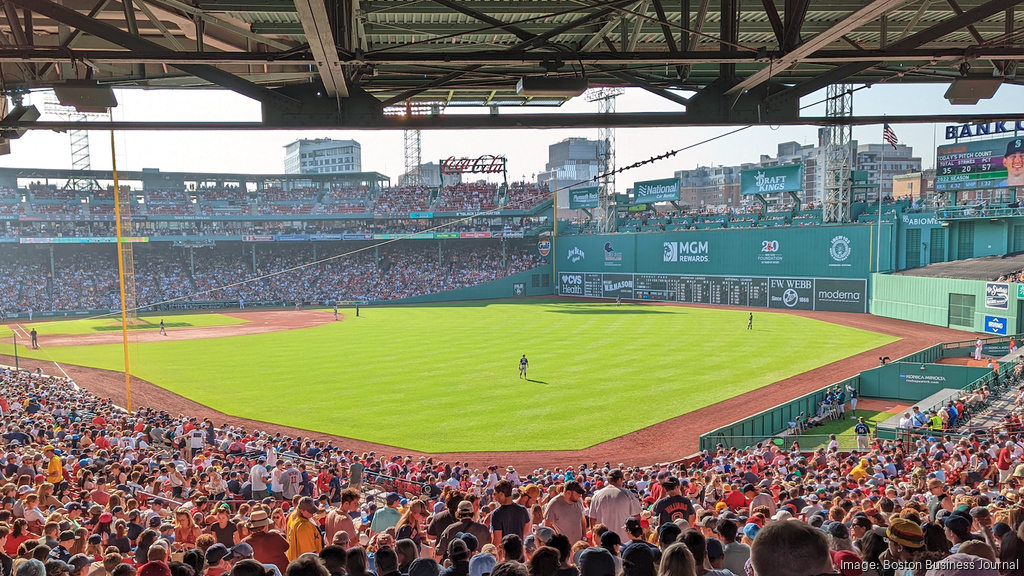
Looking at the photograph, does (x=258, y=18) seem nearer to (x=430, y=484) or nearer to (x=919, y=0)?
(x=919, y=0)

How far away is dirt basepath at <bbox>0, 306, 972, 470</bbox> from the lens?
18422 mm

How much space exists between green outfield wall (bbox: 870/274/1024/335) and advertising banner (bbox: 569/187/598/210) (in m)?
36.3

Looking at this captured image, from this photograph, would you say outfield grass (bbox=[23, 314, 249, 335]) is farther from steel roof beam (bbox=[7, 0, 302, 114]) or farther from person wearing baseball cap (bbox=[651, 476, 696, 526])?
person wearing baseball cap (bbox=[651, 476, 696, 526])

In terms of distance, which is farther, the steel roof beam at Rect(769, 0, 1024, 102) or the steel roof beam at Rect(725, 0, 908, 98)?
the steel roof beam at Rect(769, 0, 1024, 102)

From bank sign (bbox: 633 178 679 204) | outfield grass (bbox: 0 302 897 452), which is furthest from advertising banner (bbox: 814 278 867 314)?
bank sign (bbox: 633 178 679 204)

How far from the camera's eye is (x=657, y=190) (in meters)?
70.1

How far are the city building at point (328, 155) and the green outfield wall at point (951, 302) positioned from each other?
12084 cm

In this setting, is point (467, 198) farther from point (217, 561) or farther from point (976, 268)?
point (217, 561)

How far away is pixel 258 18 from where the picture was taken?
719 cm

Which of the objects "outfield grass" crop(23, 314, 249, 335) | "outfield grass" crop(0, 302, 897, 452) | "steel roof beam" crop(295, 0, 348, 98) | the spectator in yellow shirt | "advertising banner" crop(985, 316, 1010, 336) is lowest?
"outfield grass" crop(23, 314, 249, 335)

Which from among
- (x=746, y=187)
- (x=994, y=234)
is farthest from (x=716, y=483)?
(x=746, y=187)

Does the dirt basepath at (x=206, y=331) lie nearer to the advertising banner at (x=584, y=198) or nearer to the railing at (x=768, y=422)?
the railing at (x=768, y=422)

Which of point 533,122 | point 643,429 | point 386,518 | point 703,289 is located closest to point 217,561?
point 386,518

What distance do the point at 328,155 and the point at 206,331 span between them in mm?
113725
